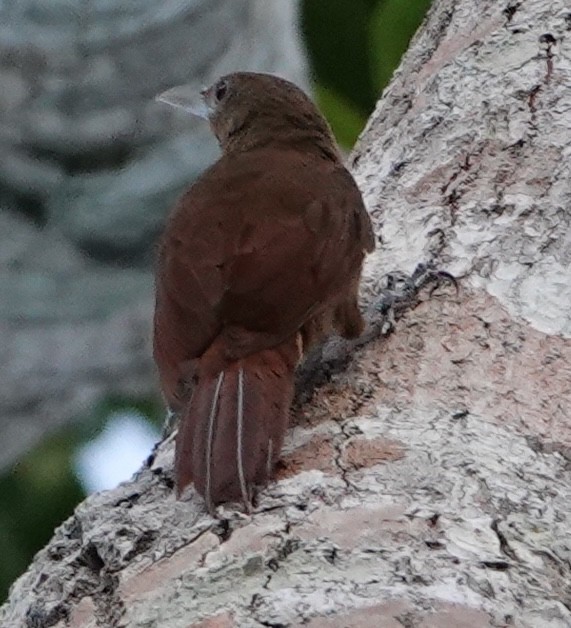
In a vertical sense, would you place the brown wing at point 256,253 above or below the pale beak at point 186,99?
above

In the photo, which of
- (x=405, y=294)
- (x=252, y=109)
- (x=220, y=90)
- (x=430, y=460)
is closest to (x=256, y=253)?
(x=405, y=294)

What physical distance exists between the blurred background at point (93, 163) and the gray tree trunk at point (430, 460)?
0.91m

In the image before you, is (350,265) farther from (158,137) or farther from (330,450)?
(158,137)

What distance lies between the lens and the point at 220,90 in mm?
3822

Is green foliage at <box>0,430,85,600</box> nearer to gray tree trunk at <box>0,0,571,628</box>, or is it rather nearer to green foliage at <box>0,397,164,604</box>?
green foliage at <box>0,397,164,604</box>

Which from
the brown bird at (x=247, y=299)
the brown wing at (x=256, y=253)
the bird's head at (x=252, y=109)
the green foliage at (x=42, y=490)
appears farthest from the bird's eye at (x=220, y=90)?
the green foliage at (x=42, y=490)

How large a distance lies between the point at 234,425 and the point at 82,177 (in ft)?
5.12

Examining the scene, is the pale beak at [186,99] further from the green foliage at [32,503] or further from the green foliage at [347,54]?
the green foliage at [32,503]

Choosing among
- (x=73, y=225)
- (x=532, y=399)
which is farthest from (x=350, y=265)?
(x=73, y=225)

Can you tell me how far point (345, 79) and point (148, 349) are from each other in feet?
3.22

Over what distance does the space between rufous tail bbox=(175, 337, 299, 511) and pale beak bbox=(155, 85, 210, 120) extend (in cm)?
121

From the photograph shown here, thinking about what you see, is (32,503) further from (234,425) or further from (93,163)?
(234,425)

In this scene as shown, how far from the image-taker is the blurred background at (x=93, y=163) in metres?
3.78

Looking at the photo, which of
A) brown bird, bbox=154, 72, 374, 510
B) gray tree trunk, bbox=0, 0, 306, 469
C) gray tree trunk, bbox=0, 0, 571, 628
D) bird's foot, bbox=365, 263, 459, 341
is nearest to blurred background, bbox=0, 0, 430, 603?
gray tree trunk, bbox=0, 0, 306, 469
